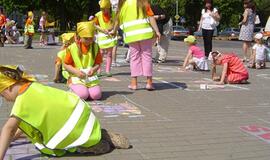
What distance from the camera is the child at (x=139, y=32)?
903 cm

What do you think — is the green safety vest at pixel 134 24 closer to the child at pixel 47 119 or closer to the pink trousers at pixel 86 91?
the pink trousers at pixel 86 91

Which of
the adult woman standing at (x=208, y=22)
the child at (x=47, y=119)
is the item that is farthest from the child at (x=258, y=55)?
the child at (x=47, y=119)

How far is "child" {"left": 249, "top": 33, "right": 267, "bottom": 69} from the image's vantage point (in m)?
13.6

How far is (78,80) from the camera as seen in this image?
26.0 ft

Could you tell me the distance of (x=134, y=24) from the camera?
908cm

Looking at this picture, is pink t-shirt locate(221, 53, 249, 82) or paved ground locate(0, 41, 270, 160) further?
pink t-shirt locate(221, 53, 249, 82)

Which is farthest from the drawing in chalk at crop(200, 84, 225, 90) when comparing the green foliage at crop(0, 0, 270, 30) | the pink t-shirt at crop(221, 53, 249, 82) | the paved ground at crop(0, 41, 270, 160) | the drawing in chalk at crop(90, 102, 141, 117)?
the green foliage at crop(0, 0, 270, 30)

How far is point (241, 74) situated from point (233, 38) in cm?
4136

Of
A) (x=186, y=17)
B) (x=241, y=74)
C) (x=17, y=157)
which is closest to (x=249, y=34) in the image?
(x=241, y=74)

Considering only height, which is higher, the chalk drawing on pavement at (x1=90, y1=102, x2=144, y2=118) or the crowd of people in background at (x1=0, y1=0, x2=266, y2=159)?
the crowd of people in background at (x1=0, y1=0, x2=266, y2=159)

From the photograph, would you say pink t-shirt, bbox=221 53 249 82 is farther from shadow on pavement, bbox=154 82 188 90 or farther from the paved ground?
shadow on pavement, bbox=154 82 188 90

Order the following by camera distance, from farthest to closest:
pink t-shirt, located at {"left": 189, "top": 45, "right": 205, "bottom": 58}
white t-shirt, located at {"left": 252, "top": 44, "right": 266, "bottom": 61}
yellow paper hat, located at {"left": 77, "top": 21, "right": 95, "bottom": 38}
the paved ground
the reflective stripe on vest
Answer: white t-shirt, located at {"left": 252, "top": 44, "right": 266, "bottom": 61} < pink t-shirt, located at {"left": 189, "top": 45, "right": 205, "bottom": 58} < yellow paper hat, located at {"left": 77, "top": 21, "right": 95, "bottom": 38} < the paved ground < the reflective stripe on vest

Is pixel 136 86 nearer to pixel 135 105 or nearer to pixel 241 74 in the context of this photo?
pixel 135 105

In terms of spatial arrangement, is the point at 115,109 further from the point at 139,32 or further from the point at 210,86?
the point at 210,86
